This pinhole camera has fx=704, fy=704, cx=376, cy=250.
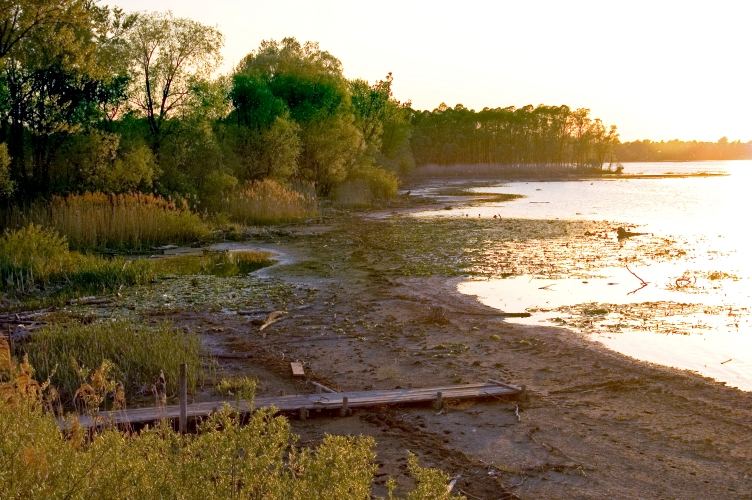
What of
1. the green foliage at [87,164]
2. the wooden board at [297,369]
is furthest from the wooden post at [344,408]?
the green foliage at [87,164]

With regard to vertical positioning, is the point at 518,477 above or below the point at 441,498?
below

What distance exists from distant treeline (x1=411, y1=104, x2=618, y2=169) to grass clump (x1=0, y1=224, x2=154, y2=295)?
4425 inches

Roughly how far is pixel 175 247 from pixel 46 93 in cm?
783

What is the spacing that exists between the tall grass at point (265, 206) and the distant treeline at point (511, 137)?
307ft

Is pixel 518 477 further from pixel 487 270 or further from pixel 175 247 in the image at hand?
pixel 175 247

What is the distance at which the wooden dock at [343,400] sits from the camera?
806cm

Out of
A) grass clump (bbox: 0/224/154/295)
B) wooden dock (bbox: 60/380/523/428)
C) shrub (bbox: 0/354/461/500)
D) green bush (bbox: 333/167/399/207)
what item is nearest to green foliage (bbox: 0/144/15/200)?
grass clump (bbox: 0/224/154/295)

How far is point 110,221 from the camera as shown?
76.0 feet

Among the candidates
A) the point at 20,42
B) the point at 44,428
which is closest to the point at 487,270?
the point at 44,428

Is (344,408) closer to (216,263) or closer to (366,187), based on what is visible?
(216,263)

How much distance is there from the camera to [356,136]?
49.8 m

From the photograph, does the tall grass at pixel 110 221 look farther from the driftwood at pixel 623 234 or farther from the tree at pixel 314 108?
the tree at pixel 314 108

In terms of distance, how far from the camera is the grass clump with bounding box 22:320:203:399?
939 centimetres

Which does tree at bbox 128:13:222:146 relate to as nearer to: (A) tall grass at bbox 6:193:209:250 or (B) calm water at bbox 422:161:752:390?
(A) tall grass at bbox 6:193:209:250
